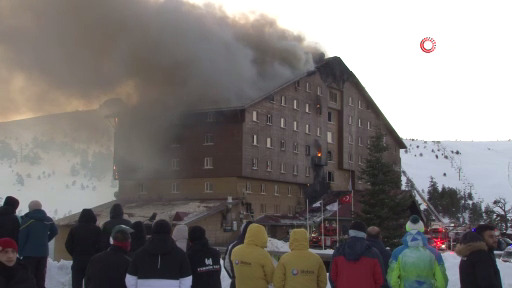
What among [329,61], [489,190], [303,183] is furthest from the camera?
[489,190]

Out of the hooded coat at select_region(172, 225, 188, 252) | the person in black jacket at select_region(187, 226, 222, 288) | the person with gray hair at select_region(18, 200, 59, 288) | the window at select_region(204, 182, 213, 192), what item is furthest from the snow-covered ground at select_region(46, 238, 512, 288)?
the window at select_region(204, 182, 213, 192)

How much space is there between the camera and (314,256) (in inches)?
331

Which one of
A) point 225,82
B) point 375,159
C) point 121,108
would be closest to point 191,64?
point 225,82

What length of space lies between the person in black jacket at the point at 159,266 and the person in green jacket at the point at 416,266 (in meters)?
2.92

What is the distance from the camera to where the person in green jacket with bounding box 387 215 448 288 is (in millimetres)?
8320

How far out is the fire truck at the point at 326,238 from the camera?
3972cm

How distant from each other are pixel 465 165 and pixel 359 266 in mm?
137133

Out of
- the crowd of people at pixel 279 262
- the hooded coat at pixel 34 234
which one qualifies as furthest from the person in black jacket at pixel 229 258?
the hooded coat at pixel 34 234

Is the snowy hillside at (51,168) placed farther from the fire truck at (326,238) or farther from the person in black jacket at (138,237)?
the person in black jacket at (138,237)

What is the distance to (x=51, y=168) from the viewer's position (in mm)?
123250

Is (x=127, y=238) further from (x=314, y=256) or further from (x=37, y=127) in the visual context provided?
(x=37, y=127)

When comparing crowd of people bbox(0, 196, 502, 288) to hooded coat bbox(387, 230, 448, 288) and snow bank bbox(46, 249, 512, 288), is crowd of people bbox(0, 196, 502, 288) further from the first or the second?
snow bank bbox(46, 249, 512, 288)

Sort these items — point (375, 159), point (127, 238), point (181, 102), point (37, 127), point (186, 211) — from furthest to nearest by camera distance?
point (37, 127) < point (181, 102) < point (186, 211) < point (375, 159) < point (127, 238)

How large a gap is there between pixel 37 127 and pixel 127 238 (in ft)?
435
